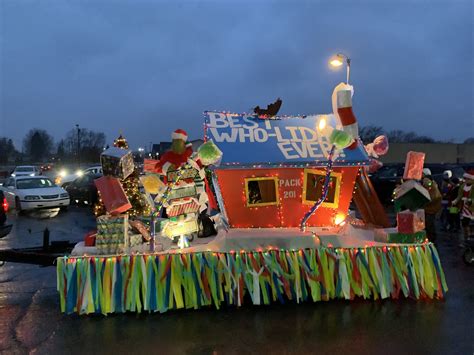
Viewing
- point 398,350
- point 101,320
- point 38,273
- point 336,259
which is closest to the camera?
point 398,350

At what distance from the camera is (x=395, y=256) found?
6016 mm

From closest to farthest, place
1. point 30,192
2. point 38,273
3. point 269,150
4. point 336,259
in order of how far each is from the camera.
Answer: point 336,259 < point 269,150 < point 38,273 < point 30,192

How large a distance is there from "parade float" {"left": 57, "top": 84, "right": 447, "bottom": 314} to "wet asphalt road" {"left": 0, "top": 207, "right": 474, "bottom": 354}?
174 mm

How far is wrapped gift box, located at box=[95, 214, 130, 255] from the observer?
572 centimetres

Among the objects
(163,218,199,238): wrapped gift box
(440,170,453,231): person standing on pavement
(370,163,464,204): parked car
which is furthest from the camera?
(370,163,464,204): parked car

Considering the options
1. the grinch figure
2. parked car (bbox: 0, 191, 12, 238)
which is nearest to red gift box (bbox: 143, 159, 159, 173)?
the grinch figure

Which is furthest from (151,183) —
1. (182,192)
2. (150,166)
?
(182,192)

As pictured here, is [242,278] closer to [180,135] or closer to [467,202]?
[180,135]

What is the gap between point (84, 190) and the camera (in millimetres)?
18875

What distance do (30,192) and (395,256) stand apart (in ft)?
47.2

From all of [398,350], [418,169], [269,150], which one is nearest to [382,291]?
[398,350]

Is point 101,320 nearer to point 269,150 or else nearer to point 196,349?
point 196,349

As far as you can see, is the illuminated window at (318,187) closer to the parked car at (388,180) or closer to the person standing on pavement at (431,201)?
the person standing on pavement at (431,201)

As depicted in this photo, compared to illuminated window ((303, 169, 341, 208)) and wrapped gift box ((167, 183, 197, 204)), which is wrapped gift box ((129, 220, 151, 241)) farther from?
illuminated window ((303, 169, 341, 208))
